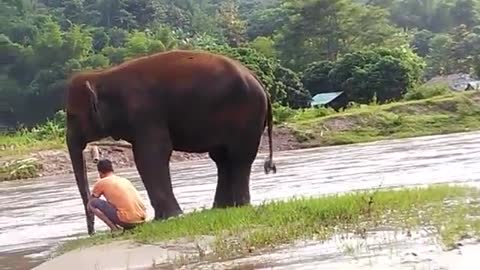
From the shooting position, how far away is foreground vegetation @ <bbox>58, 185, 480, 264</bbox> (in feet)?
26.9

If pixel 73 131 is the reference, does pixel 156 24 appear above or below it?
below

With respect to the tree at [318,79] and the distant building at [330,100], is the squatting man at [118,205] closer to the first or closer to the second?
the distant building at [330,100]

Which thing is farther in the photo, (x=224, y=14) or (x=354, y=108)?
(x=224, y=14)

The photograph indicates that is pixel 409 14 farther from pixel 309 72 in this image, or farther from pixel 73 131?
pixel 73 131

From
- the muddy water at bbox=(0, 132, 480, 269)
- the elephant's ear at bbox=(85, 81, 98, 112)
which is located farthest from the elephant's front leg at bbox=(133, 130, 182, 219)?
the muddy water at bbox=(0, 132, 480, 269)

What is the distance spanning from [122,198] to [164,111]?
1.25 metres

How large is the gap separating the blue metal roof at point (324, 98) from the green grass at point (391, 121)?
26.3 ft

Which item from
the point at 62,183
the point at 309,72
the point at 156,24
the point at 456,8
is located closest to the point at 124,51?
the point at 309,72

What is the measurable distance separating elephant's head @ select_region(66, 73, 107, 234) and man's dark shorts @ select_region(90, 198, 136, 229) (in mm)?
643

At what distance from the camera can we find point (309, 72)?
60.9 m

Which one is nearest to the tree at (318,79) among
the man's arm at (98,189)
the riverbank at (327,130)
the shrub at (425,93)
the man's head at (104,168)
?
the shrub at (425,93)

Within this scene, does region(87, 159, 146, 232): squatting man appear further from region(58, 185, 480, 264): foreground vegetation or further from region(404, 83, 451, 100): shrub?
region(404, 83, 451, 100): shrub

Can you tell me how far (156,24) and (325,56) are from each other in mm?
19793

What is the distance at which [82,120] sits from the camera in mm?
11523
